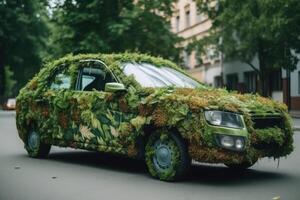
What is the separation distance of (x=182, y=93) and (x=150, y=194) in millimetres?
1501

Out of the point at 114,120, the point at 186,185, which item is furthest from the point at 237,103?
the point at 114,120

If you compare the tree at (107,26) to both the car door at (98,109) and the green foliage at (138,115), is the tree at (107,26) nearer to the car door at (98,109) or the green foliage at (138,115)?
the green foliage at (138,115)

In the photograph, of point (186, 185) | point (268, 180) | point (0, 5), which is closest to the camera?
point (186, 185)

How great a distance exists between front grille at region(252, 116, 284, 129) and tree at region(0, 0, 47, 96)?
42.1m

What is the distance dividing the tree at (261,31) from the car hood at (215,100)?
63.8ft

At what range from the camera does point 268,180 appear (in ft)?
26.5

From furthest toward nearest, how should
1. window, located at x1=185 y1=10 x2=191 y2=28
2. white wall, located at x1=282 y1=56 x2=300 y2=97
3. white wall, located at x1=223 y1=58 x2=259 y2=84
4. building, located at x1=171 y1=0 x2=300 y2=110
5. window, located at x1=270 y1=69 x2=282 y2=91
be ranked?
1. window, located at x1=185 y1=10 x2=191 y2=28
2. white wall, located at x1=223 y1=58 x2=259 y2=84
3. window, located at x1=270 y1=69 x2=282 y2=91
4. building, located at x1=171 y1=0 x2=300 y2=110
5. white wall, located at x1=282 y1=56 x2=300 y2=97

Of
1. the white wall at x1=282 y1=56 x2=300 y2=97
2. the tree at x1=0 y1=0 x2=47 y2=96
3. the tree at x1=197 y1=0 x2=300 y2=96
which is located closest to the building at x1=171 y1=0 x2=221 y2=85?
the white wall at x1=282 y1=56 x2=300 y2=97

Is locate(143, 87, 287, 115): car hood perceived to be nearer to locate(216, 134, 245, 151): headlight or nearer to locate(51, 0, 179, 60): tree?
locate(216, 134, 245, 151): headlight

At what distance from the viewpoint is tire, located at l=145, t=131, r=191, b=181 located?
25.0 feet

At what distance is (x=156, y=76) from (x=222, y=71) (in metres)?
34.5

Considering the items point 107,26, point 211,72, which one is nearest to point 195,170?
point 107,26

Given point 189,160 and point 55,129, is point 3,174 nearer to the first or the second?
point 55,129

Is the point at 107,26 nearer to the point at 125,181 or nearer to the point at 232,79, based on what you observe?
the point at 232,79
